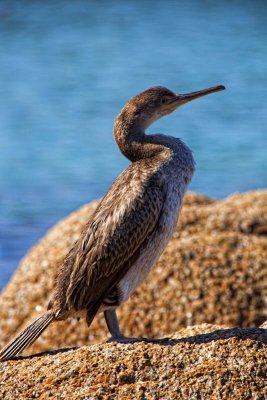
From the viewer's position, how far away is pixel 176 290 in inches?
324

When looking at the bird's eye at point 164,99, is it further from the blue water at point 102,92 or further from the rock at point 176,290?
the blue water at point 102,92

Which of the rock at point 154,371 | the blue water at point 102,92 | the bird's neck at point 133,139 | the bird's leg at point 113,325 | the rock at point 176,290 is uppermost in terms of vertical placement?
the blue water at point 102,92

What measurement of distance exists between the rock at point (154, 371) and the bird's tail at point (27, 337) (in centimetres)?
25

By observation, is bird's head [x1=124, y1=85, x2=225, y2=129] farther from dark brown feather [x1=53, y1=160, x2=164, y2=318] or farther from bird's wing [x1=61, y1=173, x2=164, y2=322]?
bird's wing [x1=61, y1=173, x2=164, y2=322]

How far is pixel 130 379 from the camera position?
533 centimetres

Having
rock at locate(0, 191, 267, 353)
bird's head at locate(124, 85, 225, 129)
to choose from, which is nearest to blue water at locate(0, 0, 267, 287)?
rock at locate(0, 191, 267, 353)

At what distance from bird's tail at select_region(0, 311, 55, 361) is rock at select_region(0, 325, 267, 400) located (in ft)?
0.82

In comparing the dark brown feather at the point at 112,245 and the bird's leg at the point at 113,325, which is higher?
the dark brown feather at the point at 112,245

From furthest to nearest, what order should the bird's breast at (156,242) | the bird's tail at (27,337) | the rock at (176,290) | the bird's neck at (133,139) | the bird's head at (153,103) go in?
1. the rock at (176,290)
2. the bird's head at (153,103)
3. the bird's neck at (133,139)
4. the bird's breast at (156,242)
5. the bird's tail at (27,337)

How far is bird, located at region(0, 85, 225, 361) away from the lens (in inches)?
239

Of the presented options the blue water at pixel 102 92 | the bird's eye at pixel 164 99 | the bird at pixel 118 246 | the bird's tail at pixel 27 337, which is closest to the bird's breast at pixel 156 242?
the bird at pixel 118 246

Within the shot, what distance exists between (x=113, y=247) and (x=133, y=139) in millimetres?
919

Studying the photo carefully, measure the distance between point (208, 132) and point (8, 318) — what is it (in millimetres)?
10714

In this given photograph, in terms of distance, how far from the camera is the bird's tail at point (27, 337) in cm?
602
